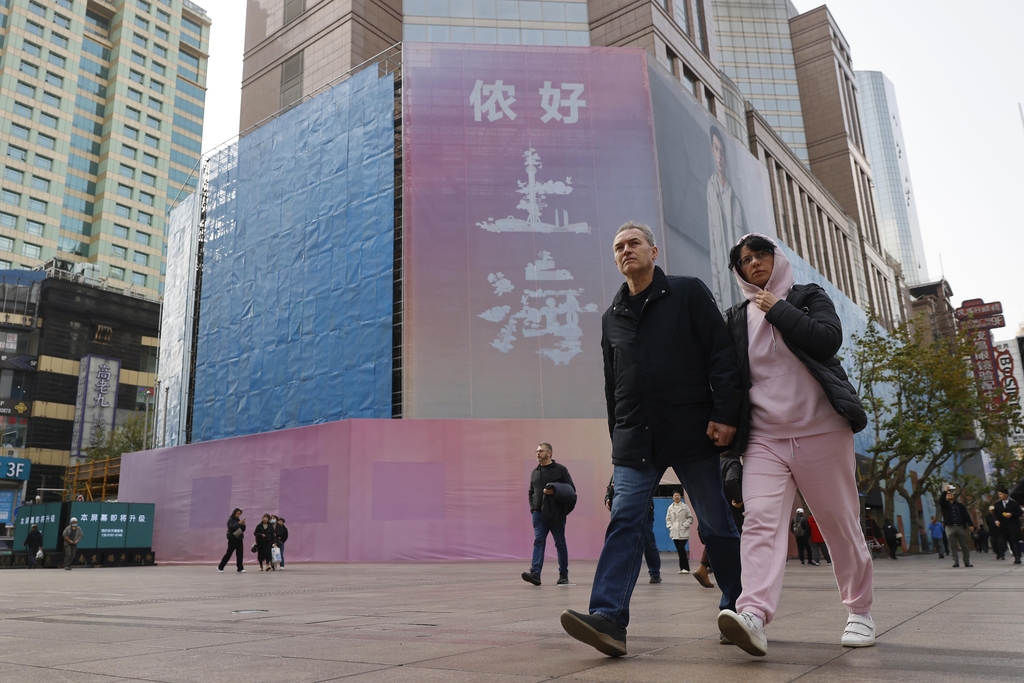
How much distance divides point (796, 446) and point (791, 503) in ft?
0.81

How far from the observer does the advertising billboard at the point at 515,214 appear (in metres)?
22.5

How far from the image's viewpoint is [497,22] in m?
30.8

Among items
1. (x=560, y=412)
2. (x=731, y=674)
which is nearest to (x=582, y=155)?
(x=560, y=412)

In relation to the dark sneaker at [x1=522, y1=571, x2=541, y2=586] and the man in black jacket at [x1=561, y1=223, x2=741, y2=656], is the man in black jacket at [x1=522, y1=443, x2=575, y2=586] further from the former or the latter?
the man in black jacket at [x1=561, y1=223, x2=741, y2=656]

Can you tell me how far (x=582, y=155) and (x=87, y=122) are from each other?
66327 millimetres

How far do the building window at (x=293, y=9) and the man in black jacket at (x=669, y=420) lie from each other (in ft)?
109

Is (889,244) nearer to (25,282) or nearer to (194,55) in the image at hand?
(194,55)

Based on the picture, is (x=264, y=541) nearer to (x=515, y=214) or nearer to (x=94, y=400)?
(x=515, y=214)

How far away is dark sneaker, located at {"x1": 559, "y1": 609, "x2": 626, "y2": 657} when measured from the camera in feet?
10.0

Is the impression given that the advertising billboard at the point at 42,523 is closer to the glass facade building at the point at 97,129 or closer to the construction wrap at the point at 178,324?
the construction wrap at the point at 178,324

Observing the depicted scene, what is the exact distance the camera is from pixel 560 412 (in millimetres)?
22406

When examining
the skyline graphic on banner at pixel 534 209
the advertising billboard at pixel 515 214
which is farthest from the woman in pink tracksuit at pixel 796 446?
the skyline graphic on banner at pixel 534 209

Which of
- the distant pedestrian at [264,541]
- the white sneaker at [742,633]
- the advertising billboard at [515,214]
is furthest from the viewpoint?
the advertising billboard at [515,214]

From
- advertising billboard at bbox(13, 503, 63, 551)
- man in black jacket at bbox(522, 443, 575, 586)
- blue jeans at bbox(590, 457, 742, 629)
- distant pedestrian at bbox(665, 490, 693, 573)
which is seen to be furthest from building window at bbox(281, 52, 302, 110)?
blue jeans at bbox(590, 457, 742, 629)
